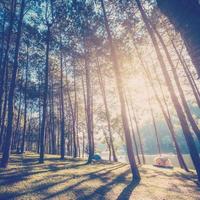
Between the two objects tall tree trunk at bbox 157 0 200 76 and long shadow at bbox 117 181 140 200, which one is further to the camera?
long shadow at bbox 117 181 140 200

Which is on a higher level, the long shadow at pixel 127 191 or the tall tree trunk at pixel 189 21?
the tall tree trunk at pixel 189 21

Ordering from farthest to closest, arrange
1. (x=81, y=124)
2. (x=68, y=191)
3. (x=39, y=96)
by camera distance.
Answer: (x=81, y=124) < (x=39, y=96) < (x=68, y=191)

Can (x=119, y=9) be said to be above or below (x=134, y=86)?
above

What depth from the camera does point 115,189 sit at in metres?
8.65

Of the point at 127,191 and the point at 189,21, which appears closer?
the point at 189,21

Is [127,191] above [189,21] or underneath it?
underneath

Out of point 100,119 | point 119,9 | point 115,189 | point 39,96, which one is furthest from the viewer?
point 100,119

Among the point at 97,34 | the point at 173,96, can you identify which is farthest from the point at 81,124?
the point at 173,96

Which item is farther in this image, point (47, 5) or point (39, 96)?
point (39, 96)

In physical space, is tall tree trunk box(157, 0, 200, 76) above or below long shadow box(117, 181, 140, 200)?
above

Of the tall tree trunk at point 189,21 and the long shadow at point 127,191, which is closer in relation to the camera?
the tall tree trunk at point 189,21

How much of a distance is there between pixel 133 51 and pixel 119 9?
572cm

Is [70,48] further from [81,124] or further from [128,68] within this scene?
[81,124]

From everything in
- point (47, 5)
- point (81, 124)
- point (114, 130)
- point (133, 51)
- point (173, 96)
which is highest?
point (47, 5)
